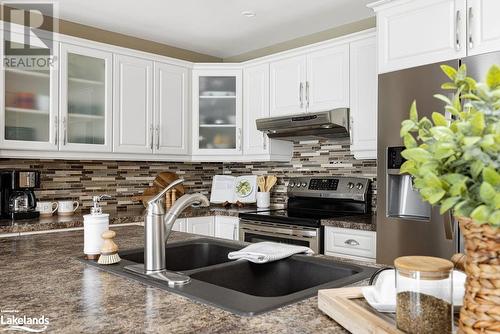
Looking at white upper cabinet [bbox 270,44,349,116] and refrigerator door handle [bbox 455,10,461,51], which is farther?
white upper cabinet [bbox 270,44,349,116]

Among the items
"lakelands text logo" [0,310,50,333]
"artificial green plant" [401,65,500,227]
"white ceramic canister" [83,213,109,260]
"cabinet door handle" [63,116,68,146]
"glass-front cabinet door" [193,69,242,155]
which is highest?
"glass-front cabinet door" [193,69,242,155]

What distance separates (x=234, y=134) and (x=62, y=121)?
5.20 ft

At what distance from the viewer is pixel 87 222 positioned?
1.50 metres

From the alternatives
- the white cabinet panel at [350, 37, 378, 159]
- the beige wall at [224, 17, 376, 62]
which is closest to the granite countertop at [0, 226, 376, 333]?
the white cabinet panel at [350, 37, 378, 159]

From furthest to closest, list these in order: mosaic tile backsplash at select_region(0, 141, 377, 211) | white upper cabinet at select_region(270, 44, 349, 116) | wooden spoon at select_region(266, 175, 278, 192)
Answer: wooden spoon at select_region(266, 175, 278, 192) < mosaic tile backsplash at select_region(0, 141, 377, 211) < white upper cabinet at select_region(270, 44, 349, 116)

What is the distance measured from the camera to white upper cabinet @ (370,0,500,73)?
2.30 meters

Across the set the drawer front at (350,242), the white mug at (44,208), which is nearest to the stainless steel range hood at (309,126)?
the drawer front at (350,242)

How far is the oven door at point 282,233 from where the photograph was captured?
3.08 m

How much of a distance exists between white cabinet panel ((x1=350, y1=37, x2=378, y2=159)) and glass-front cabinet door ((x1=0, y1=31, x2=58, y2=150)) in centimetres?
233

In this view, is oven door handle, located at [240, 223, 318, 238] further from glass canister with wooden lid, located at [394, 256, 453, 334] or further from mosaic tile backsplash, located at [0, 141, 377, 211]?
glass canister with wooden lid, located at [394, 256, 453, 334]

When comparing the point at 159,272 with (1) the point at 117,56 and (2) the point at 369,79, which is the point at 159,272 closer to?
(2) the point at 369,79

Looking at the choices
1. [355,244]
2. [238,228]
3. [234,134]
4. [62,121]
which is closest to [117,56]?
[62,121]

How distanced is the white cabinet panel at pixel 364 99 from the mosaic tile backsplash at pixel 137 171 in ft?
1.18

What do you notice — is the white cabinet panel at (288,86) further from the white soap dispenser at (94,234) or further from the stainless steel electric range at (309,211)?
the white soap dispenser at (94,234)
